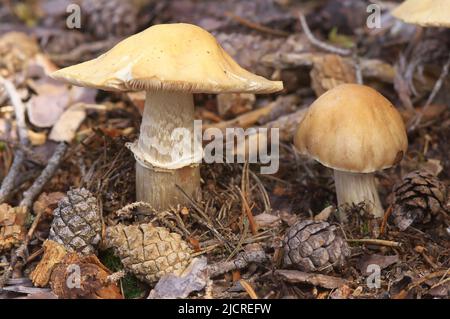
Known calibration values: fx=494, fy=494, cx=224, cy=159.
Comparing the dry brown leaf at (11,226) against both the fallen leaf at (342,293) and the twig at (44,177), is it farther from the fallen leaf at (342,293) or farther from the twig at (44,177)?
the fallen leaf at (342,293)

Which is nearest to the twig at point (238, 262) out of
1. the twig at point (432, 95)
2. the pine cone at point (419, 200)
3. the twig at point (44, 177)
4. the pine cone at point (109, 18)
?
the pine cone at point (419, 200)

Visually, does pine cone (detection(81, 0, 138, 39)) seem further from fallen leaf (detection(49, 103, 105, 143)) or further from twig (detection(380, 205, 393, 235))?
twig (detection(380, 205, 393, 235))

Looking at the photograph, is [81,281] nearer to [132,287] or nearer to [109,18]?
[132,287]

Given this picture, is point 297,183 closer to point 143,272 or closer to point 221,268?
point 221,268

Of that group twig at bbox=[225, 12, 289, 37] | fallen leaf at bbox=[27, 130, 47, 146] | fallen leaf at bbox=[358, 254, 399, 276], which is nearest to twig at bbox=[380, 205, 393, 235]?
fallen leaf at bbox=[358, 254, 399, 276]

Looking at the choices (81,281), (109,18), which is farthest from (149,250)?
(109,18)
